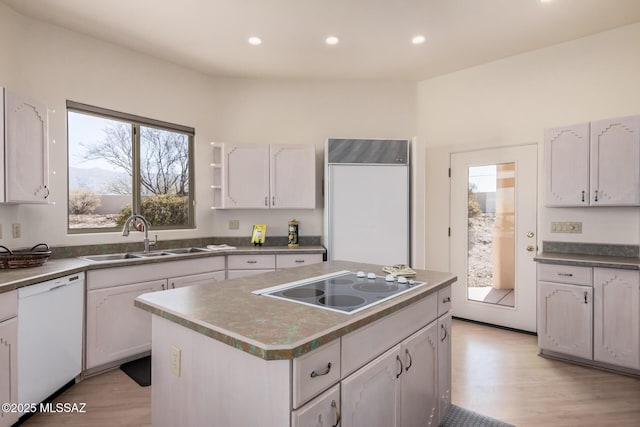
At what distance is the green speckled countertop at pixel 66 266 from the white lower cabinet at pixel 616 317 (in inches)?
95.2

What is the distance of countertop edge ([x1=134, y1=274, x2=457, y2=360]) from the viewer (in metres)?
0.97

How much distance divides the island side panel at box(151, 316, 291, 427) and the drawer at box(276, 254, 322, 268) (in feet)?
7.13

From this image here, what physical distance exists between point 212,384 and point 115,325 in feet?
6.60

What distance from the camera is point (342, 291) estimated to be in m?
1.66

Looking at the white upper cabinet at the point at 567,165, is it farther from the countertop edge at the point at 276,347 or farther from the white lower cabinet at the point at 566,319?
the countertop edge at the point at 276,347

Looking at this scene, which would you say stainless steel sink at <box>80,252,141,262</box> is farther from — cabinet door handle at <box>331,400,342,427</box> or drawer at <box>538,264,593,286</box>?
drawer at <box>538,264,593,286</box>

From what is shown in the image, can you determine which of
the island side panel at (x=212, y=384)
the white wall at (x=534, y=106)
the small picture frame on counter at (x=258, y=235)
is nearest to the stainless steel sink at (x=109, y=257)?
the small picture frame on counter at (x=258, y=235)

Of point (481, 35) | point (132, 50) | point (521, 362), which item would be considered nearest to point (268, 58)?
point (132, 50)

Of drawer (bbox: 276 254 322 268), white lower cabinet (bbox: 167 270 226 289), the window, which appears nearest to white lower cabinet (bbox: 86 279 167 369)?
white lower cabinet (bbox: 167 270 226 289)

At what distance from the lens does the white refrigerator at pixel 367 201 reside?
12.5ft

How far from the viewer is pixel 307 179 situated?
3.95 metres

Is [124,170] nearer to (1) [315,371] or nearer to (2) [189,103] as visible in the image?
(2) [189,103]

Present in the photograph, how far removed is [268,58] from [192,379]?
10.7 ft

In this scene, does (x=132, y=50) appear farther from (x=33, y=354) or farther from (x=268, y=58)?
(x=33, y=354)
